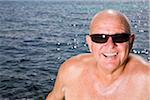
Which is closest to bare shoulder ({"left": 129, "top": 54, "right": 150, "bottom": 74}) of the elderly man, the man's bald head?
the elderly man

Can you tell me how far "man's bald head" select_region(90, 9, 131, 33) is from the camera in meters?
3.05

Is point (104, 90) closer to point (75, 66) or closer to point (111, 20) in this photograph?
point (75, 66)

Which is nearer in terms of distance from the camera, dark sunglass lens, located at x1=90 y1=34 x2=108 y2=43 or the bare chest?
dark sunglass lens, located at x1=90 y1=34 x2=108 y2=43

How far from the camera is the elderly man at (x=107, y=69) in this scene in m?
3.04

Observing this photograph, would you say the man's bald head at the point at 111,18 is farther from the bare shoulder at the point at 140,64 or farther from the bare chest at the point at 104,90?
the bare chest at the point at 104,90

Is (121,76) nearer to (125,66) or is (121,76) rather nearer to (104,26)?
(125,66)

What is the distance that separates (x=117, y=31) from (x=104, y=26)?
0.13 meters

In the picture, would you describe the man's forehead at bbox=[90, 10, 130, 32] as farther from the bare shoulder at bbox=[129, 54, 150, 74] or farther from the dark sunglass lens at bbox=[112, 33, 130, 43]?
the bare shoulder at bbox=[129, 54, 150, 74]

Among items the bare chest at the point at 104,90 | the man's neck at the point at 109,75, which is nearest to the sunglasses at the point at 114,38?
the man's neck at the point at 109,75

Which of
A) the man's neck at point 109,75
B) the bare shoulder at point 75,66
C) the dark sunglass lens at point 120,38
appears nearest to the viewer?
the dark sunglass lens at point 120,38

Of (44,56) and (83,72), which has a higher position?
(83,72)

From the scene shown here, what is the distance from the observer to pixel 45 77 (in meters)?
17.2

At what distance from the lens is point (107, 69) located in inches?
124

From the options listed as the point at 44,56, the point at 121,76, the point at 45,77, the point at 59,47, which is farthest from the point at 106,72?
the point at 59,47
